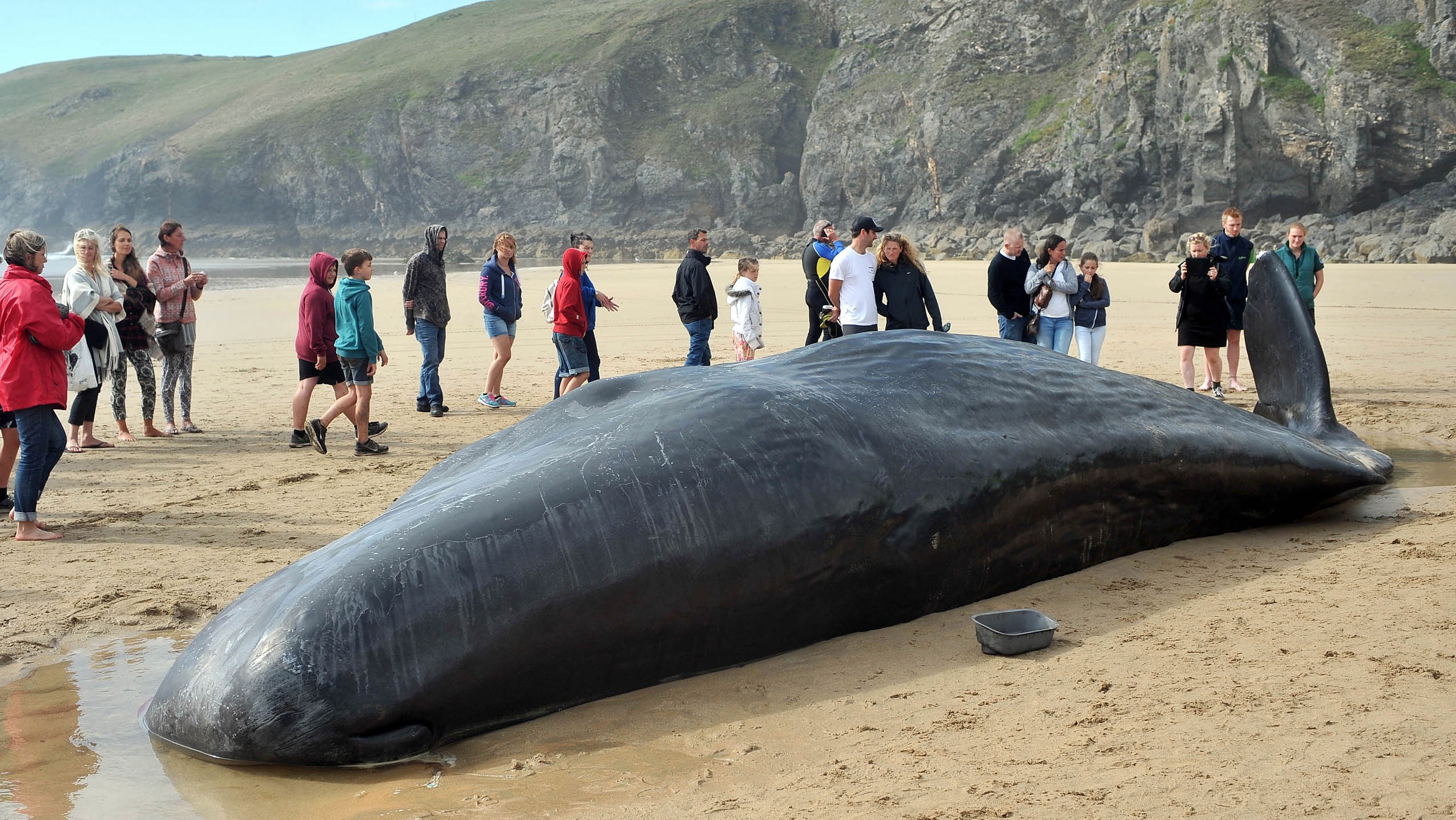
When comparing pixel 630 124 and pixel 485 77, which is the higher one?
pixel 485 77

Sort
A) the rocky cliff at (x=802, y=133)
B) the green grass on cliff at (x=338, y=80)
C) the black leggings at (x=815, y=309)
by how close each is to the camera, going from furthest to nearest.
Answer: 1. the green grass on cliff at (x=338, y=80)
2. the rocky cliff at (x=802, y=133)
3. the black leggings at (x=815, y=309)

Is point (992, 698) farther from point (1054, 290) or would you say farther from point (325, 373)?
point (325, 373)

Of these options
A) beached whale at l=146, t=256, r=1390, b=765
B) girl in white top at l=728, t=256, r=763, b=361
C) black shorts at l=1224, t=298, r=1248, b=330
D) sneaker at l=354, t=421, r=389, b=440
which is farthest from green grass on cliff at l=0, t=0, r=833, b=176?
beached whale at l=146, t=256, r=1390, b=765

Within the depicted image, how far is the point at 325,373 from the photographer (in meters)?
10.2

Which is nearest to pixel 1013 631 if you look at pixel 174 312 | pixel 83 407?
pixel 83 407

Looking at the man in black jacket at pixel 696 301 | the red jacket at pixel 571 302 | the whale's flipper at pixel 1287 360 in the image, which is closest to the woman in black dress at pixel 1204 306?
the whale's flipper at pixel 1287 360

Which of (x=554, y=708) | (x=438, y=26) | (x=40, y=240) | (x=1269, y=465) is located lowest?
(x=554, y=708)

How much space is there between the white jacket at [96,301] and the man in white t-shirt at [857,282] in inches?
254

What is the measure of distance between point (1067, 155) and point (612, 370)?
55.3 m

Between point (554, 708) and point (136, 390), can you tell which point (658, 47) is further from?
point (554, 708)

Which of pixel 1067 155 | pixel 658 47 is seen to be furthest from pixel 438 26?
pixel 1067 155

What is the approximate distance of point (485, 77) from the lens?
111 m

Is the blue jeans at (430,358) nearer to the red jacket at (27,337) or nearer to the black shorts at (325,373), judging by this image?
the black shorts at (325,373)

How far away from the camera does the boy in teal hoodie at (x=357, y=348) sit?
9586mm
